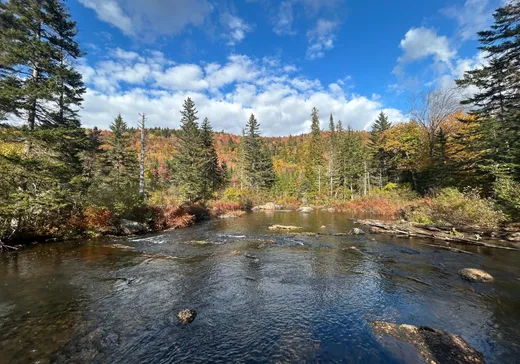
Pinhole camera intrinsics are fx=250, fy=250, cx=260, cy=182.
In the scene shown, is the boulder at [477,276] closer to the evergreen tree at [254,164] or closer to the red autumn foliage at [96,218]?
the red autumn foliage at [96,218]

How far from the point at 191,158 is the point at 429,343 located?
36.2m

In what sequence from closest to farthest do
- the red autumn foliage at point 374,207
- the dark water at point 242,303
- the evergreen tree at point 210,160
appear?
the dark water at point 242,303 < the red autumn foliage at point 374,207 < the evergreen tree at point 210,160

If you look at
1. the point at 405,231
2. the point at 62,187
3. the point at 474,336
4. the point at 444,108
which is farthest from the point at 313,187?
the point at 474,336

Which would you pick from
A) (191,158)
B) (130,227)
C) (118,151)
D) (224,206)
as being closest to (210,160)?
(191,158)

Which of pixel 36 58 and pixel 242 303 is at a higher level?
pixel 36 58

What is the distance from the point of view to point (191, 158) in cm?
3775

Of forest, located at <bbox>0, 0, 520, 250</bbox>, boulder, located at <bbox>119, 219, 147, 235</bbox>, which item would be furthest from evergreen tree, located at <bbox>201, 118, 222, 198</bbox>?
boulder, located at <bbox>119, 219, 147, 235</bbox>

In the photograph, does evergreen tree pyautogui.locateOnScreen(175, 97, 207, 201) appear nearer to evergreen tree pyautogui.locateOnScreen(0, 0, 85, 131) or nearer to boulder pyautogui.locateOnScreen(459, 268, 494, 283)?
evergreen tree pyautogui.locateOnScreen(0, 0, 85, 131)

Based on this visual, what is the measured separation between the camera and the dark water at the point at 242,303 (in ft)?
16.2

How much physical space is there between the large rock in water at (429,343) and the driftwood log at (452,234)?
10.7 m

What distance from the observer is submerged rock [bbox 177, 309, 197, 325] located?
6023 mm

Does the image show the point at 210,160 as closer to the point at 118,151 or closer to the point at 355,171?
the point at 118,151

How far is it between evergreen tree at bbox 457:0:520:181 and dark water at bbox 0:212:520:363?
10.8 metres

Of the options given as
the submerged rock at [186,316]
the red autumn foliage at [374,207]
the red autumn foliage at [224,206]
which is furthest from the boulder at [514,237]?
the red autumn foliage at [224,206]
